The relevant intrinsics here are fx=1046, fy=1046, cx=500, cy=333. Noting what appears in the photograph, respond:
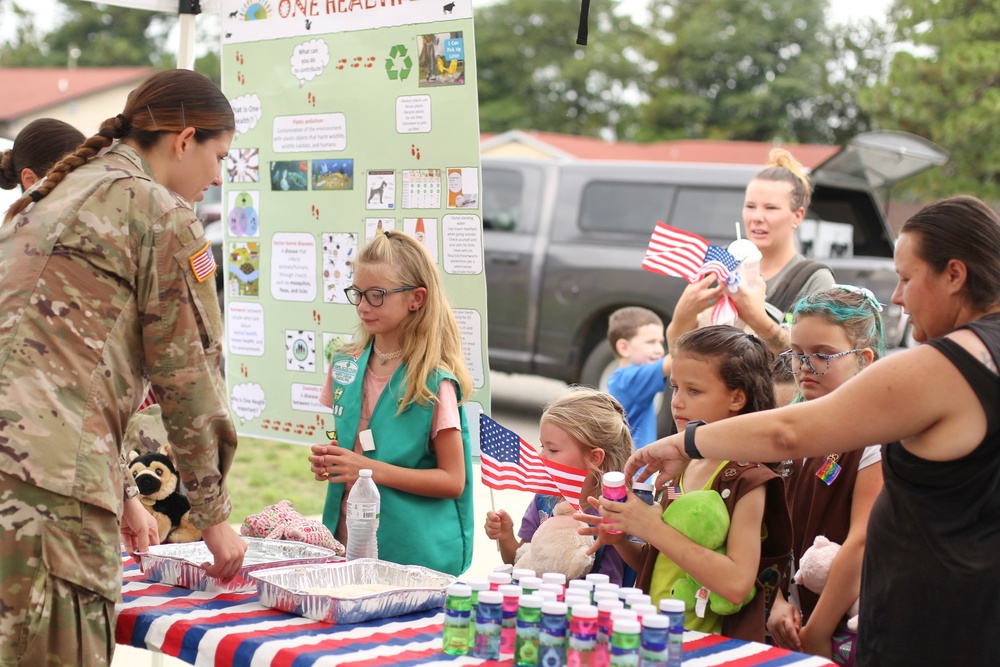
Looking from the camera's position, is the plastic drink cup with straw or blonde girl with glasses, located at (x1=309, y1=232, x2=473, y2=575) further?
the plastic drink cup with straw

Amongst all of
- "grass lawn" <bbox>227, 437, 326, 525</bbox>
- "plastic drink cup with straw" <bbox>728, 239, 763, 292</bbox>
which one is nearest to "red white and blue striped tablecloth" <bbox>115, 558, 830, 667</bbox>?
"plastic drink cup with straw" <bbox>728, 239, 763, 292</bbox>

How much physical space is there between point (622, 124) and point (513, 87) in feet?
16.2

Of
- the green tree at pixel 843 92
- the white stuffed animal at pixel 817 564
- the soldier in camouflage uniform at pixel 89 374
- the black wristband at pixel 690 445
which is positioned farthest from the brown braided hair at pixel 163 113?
the green tree at pixel 843 92

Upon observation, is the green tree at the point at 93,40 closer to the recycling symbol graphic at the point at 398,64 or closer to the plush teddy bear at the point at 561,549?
the recycling symbol graphic at the point at 398,64

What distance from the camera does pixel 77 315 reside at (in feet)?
7.20

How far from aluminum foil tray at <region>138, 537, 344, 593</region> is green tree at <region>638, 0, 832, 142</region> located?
1386 inches

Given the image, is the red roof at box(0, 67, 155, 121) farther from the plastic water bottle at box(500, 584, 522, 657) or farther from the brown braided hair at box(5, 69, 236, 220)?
the plastic water bottle at box(500, 584, 522, 657)

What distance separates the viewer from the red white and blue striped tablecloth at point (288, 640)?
2113 millimetres

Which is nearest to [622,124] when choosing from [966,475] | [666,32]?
[666,32]

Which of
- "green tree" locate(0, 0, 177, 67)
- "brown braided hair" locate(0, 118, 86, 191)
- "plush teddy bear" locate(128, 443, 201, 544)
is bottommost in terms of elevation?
"plush teddy bear" locate(128, 443, 201, 544)

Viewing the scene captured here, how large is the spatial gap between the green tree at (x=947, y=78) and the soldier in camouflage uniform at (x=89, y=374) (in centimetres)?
1457

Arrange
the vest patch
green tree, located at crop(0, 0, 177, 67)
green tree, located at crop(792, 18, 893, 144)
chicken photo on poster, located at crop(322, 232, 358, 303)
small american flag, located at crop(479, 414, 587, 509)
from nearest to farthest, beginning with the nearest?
1. small american flag, located at crop(479, 414, 587, 509)
2. the vest patch
3. chicken photo on poster, located at crop(322, 232, 358, 303)
4. green tree, located at crop(792, 18, 893, 144)
5. green tree, located at crop(0, 0, 177, 67)

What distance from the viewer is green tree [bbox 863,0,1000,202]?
48.0 feet

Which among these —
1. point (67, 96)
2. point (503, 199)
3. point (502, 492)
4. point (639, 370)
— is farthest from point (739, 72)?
point (639, 370)
